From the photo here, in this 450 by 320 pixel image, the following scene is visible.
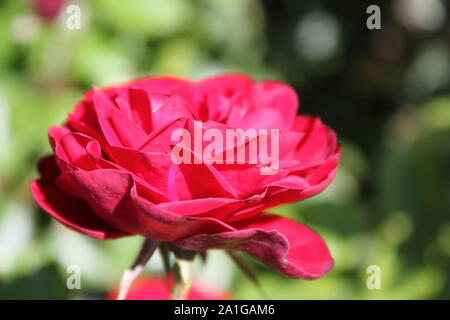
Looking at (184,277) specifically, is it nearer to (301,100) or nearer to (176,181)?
(176,181)

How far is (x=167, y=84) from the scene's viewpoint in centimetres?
67

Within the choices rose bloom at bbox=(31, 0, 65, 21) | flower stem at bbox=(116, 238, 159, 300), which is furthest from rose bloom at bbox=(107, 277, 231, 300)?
rose bloom at bbox=(31, 0, 65, 21)

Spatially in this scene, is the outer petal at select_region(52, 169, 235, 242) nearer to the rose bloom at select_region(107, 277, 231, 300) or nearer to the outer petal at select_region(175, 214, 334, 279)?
the outer petal at select_region(175, 214, 334, 279)

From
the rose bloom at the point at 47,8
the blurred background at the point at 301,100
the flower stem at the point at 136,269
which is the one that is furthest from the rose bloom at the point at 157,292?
the rose bloom at the point at 47,8

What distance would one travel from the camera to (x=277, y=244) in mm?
520

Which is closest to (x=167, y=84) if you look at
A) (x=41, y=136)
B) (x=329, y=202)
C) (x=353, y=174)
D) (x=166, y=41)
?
(x=329, y=202)

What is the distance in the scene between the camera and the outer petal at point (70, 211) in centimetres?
56

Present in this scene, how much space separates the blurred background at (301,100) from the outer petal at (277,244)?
134mm

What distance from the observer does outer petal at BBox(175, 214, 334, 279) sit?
513 millimetres

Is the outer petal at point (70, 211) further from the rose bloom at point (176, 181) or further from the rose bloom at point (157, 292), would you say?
the rose bloom at point (157, 292)

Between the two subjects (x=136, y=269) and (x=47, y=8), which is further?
(x=47, y=8)

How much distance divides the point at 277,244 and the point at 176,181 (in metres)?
0.09

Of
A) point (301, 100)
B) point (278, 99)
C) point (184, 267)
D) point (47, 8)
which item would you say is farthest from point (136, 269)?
point (301, 100)

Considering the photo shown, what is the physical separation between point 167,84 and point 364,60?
4.34ft
